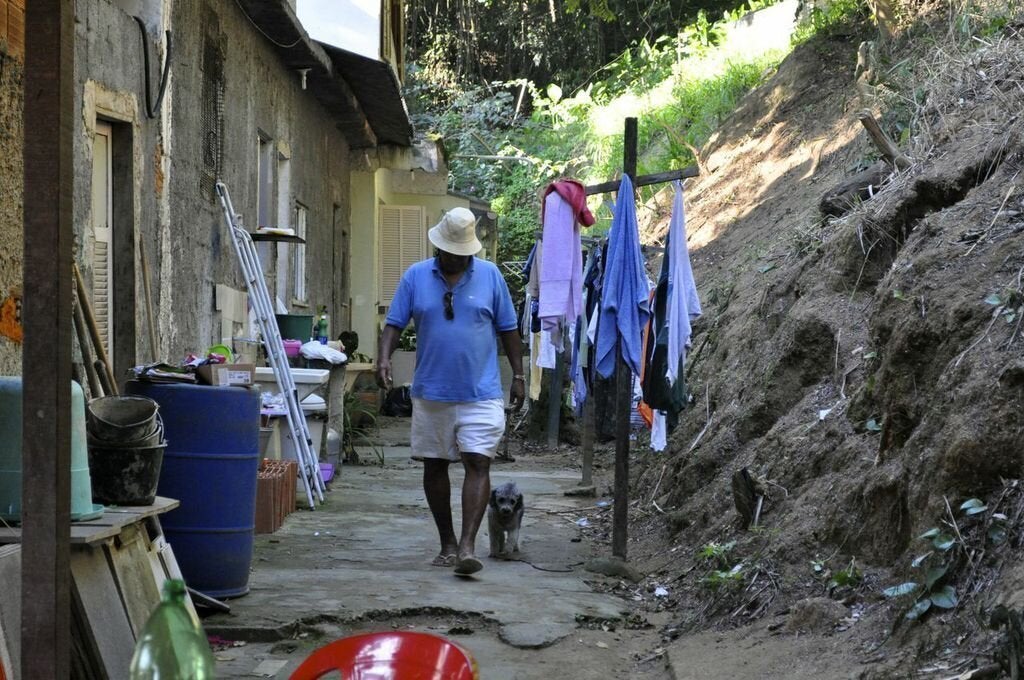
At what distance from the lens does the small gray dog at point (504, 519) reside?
7223mm

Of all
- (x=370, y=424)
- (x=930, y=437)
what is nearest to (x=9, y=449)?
(x=930, y=437)

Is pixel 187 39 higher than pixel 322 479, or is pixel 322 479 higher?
pixel 187 39

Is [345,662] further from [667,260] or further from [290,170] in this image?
[290,170]

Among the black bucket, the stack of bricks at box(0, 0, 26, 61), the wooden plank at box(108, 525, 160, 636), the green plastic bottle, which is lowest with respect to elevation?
the wooden plank at box(108, 525, 160, 636)

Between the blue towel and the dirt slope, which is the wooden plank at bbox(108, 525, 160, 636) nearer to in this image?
the dirt slope

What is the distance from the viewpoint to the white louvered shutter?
715 cm

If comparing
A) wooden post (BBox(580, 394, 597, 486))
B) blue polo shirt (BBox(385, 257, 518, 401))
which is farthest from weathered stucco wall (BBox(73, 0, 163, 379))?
wooden post (BBox(580, 394, 597, 486))

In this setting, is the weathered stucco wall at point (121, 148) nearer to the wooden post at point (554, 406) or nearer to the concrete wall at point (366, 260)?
the wooden post at point (554, 406)

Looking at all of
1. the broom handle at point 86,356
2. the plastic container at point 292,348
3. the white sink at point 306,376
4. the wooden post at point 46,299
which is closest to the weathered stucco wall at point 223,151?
the white sink at point 306,376

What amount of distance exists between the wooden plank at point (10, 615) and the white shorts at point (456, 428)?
10.6ft

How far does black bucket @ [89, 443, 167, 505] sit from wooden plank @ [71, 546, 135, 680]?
446 mm

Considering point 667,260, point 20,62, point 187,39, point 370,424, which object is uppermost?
point 187,39

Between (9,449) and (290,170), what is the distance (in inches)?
370

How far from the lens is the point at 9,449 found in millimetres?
4062
